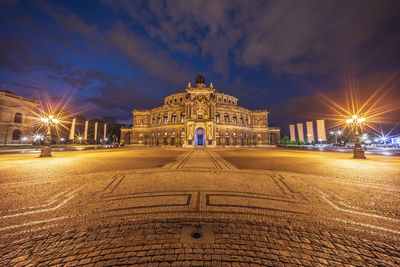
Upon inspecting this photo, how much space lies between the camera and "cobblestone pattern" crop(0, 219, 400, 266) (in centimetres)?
191

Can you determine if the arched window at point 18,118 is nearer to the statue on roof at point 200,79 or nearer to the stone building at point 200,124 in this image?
the stone building at point 200,124

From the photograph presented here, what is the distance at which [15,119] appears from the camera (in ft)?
107

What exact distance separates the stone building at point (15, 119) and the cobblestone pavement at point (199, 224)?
44.5 metres

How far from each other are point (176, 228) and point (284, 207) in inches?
108

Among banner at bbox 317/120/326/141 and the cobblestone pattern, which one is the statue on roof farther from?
the cobblestone pattern

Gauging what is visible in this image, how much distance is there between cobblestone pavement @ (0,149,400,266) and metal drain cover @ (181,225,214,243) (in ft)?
0.06

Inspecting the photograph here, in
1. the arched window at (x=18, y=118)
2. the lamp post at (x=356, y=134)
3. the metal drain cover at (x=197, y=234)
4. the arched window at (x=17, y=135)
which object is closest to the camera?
the metal drain cover at (x=197, y=234)

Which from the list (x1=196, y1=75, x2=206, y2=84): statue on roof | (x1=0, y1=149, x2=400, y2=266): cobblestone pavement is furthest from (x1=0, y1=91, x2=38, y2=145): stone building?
(x1=0, y1=149, x2=400, y2=266): cobblestone pavement

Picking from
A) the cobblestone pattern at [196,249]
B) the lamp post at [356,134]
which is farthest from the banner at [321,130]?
the cobblestone pattern at [196,249]

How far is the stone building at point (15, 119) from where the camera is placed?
30.6m

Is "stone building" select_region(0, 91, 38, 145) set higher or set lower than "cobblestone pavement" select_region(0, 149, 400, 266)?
higher

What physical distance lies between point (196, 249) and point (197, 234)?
1.09ft

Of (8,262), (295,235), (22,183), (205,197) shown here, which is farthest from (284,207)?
(22,183)

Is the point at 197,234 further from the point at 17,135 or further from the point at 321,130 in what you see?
the point at 17,135
